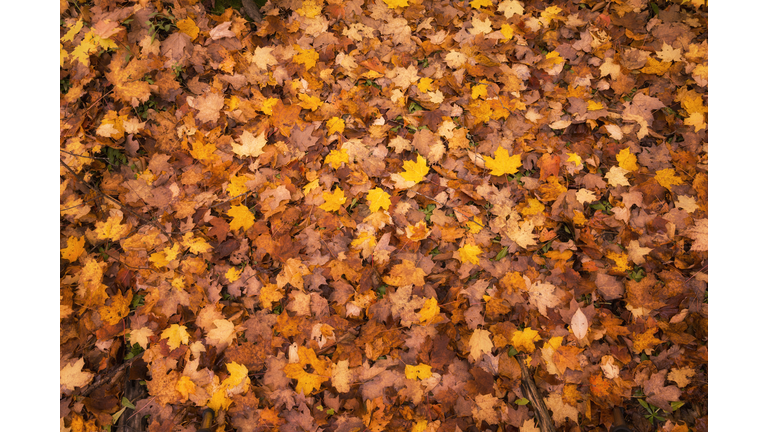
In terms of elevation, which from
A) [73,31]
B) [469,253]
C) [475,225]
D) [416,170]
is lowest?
[469,253]

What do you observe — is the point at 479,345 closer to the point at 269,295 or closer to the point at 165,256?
the point at 269,295

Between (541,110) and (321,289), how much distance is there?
173 cm

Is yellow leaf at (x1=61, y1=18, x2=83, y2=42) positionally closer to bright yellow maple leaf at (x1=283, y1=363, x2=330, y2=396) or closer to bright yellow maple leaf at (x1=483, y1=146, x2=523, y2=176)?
bright yellow maple leaf at (x1=283, y1=363, x2=330, y2=396)

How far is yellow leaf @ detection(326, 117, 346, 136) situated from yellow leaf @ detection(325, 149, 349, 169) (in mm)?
136

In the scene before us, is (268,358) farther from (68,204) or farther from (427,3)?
(427,3)

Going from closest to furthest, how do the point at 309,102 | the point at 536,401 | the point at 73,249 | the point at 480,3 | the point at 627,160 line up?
the point at 536,401 → the point at 73,249 → the point at 627,160 → the point at 309,102 → the point at 480,3

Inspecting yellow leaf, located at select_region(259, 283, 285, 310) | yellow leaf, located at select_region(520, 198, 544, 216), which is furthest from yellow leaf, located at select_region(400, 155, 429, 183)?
yellow leaf, located at select_region(259, 283, 285, 310)

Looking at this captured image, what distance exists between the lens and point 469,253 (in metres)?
2.12

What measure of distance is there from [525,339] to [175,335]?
6.40 ft

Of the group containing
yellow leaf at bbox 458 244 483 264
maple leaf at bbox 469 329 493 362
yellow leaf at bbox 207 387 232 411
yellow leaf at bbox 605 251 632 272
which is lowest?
yellow leaf at bbox 207 387 232 411

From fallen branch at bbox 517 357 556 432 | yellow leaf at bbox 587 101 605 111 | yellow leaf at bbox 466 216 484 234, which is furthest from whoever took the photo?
yellow leaf at bbox 587 101 605 111

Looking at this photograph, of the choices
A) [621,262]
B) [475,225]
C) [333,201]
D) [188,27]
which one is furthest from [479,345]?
[188,27]

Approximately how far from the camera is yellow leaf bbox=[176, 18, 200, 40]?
2352 millimetres

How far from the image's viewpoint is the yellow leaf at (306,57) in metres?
2.36
